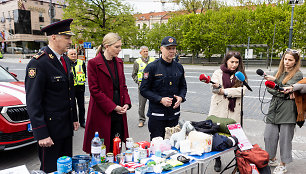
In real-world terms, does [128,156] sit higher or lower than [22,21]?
lower

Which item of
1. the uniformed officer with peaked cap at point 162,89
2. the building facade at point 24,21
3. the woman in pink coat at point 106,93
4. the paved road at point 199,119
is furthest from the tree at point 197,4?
the woman in pink coat at point 106,93

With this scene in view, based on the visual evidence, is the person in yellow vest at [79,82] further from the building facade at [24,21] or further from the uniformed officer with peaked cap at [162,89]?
the building facade at [24,21]

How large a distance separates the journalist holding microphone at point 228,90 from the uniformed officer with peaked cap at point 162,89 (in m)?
0.72

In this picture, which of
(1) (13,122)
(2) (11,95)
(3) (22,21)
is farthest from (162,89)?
(3) (22,21)

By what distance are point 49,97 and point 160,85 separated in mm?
1653

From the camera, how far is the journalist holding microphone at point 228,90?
12.7 ft

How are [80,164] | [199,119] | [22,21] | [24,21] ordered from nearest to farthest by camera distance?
[80,164], [199,119], [22,21], [24,21]

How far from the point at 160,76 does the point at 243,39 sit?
29.5 meters

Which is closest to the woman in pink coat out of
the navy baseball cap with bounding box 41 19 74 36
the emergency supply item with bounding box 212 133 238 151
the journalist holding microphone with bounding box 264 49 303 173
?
the navy baseball cap with bounding box 41 19 74 36

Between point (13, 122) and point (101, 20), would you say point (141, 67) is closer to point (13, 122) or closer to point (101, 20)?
point (13, 122)

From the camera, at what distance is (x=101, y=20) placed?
102 ft

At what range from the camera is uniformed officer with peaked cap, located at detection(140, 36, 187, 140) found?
3600 millimetres

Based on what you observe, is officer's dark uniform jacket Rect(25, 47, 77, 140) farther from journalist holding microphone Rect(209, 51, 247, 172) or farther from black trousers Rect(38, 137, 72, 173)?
journalist holding microphone Rect(209, 51, 247, 172)

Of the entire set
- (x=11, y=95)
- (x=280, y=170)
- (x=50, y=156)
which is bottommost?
(x=280, y=170)
